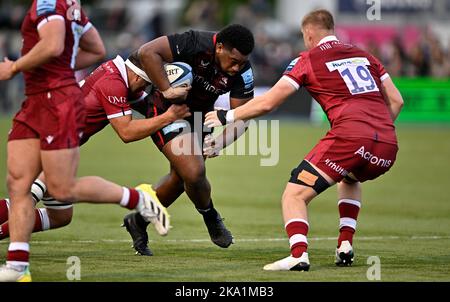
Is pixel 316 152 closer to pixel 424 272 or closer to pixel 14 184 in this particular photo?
pixel 424 272

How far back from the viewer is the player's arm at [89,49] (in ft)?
28.7

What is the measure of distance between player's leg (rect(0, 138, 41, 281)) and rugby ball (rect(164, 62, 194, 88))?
2.29 meters

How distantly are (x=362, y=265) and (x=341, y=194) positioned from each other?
832 mm

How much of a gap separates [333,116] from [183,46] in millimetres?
1740

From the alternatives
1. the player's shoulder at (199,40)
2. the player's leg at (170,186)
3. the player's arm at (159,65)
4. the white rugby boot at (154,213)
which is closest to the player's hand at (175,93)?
the player's arm at (159,65)

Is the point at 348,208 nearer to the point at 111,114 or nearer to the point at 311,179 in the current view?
the point at 311,179

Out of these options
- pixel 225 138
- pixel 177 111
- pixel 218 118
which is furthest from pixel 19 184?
pixel 225 138

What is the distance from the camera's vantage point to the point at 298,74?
939 cm

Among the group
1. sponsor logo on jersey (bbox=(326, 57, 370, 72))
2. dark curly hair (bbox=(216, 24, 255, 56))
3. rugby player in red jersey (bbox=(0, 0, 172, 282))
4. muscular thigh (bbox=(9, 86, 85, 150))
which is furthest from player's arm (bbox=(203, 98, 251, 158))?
muscular thigh (bbox=(9, 86, 85, 150))

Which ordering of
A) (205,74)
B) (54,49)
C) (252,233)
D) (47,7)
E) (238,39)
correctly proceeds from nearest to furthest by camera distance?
(54,49) → (47,7) → (238,39) → (205,74) → (252,233)

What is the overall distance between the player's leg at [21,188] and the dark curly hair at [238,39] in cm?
251

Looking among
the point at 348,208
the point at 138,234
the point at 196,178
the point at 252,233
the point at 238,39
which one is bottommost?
the point at 252,233

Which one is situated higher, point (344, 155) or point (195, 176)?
point (344, 155)

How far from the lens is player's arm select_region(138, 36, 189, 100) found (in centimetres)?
1009
